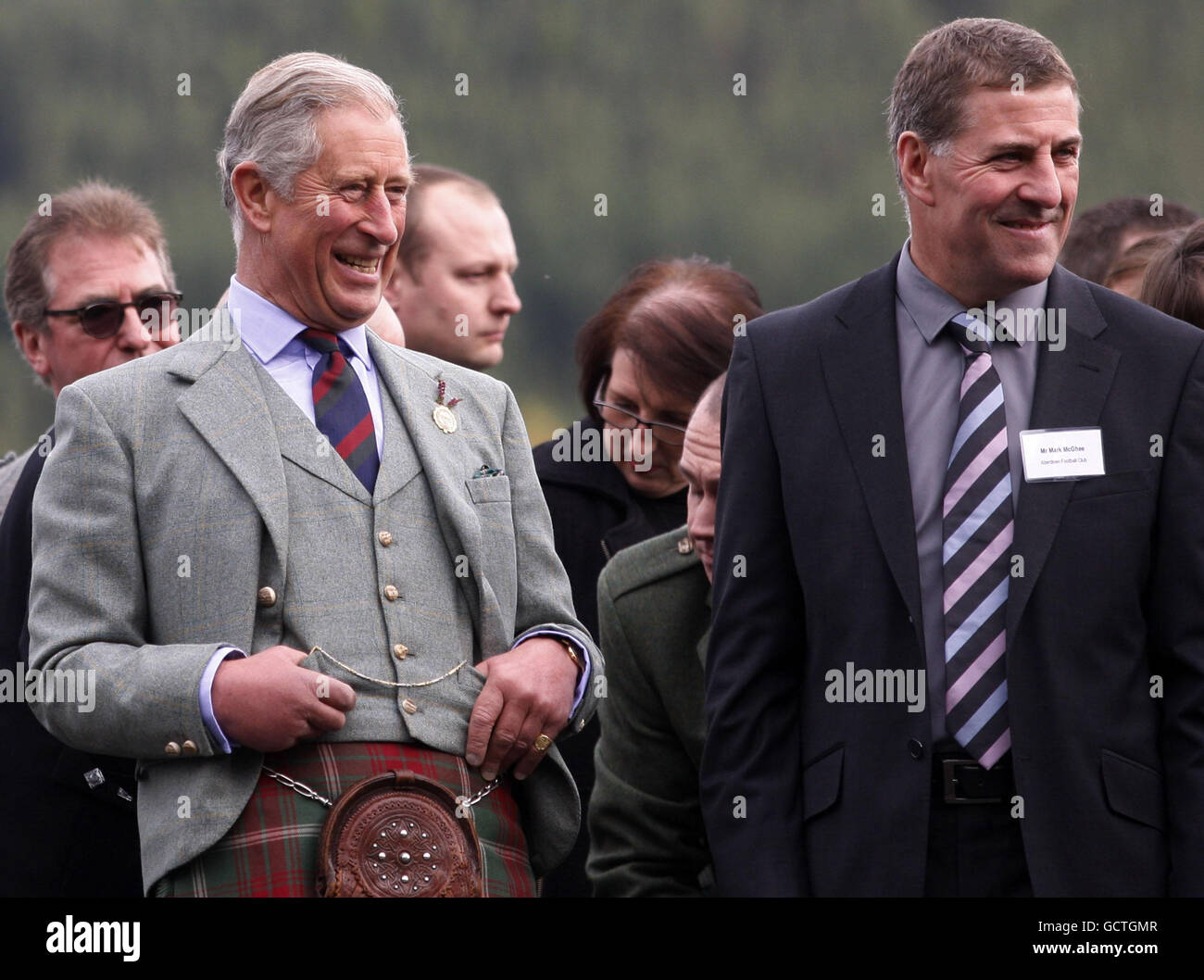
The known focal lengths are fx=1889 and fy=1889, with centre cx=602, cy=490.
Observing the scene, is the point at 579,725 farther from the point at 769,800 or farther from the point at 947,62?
the point at 947,62

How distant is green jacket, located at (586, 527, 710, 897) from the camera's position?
149 inches

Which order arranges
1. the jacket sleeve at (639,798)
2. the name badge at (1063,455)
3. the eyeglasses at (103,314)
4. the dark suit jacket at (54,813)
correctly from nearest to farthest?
the name badge at (1063,455)
the dark suit jacket at (54,813)
the jacket sleeve at (639,798)
the eyeglasses at (103,314)

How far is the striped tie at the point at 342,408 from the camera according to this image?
3.18m

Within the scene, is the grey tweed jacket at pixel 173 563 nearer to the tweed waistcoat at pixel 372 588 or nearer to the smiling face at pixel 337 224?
the tweed waistcoat at pixel 372 588

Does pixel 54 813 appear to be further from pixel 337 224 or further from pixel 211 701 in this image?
pixel 337 224

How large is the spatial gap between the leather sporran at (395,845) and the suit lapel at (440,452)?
1.18 feet

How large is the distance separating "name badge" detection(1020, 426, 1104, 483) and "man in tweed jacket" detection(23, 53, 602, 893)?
2.67 ft

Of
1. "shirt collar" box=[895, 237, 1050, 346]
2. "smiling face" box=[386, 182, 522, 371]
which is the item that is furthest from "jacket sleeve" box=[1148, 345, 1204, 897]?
"smiling face" box=[386, 182, 522, 371]

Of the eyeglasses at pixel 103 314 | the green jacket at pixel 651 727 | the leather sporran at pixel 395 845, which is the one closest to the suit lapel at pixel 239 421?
the leather sporran at pixel 395 845

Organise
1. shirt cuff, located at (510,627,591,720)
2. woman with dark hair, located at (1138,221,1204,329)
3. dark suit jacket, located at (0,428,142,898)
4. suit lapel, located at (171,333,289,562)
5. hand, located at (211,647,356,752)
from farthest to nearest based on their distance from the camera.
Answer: woman with dark hair, located at (1138,221,1204,329), dark suit jacket, located at (0,428,142,898), shirt cuff, located at (510,627,591,720), suit lapel, located at (171,333,289,562), hand, located at (211,647,356,752)

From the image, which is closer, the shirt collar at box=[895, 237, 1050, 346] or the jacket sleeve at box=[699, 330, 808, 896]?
the jacket sleeve at box=[699, 330, 808, 896]

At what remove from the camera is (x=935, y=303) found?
3.34 metres

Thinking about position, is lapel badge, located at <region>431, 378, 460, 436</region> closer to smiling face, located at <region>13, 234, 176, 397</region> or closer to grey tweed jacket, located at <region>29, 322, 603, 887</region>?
grey tweed jacket, located at <region>29, 322, 603, 887</region>

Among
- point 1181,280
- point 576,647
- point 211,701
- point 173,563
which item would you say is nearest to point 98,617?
point 173,563
